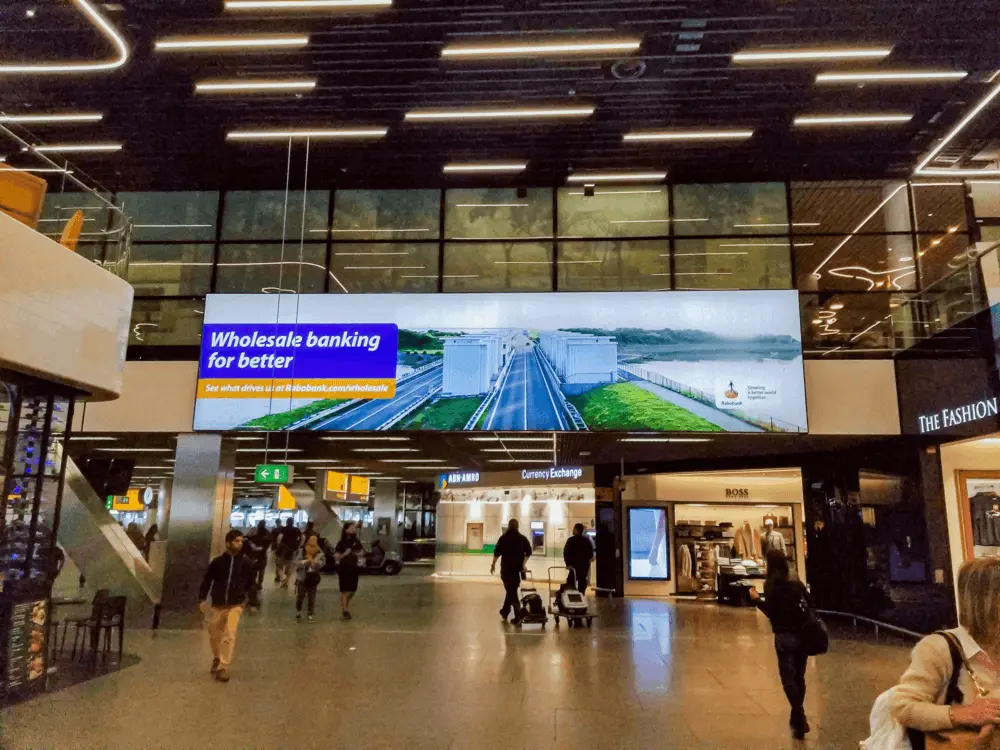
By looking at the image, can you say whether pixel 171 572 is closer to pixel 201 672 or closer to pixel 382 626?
pixel 382 626

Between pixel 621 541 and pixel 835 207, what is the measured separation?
9366mm

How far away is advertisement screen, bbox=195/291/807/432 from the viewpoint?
11.5 meters

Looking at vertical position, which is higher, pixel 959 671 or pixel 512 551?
pixel 959 671

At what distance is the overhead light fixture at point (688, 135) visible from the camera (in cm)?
1177

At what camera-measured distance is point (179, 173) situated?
13.7 metres

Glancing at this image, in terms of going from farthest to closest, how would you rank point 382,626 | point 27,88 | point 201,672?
point 382,626 → point 27,88 → point 201,672

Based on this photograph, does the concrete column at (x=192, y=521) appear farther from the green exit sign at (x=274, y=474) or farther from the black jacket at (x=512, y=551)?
the black jacket at (x=512, y=551)

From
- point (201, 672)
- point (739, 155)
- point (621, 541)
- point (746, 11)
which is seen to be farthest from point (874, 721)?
point (621, 541)

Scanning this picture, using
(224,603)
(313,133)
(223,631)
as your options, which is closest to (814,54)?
(313,133)

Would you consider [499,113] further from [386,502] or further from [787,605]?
[386,502]

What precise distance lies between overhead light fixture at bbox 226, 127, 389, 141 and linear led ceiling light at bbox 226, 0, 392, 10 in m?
3.29

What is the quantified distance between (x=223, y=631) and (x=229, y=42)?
7514 millimetres

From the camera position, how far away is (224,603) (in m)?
7.68

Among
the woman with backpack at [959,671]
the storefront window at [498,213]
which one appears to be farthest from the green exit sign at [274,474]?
the woman with backpack at [959,671]
